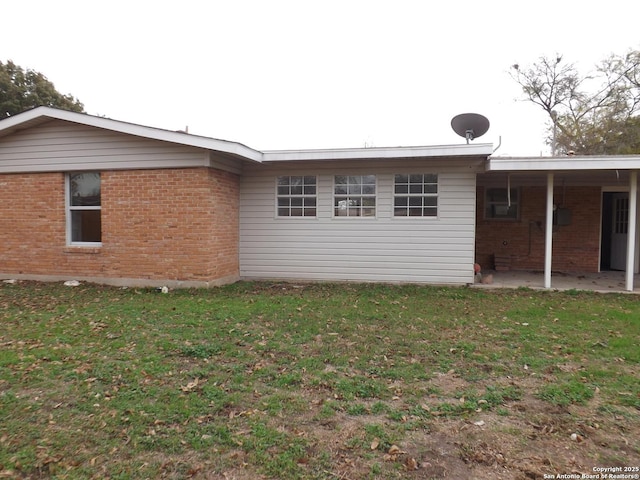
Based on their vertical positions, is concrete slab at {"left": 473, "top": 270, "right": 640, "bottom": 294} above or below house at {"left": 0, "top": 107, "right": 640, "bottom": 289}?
below

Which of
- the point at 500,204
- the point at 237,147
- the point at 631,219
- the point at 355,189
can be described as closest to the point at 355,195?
the point at 355,189

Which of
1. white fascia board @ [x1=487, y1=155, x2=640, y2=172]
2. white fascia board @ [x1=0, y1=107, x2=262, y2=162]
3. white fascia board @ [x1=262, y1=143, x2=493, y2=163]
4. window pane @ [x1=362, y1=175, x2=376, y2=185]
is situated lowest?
window pane @ [x1=362, y1=175, x2=376, y2=185]

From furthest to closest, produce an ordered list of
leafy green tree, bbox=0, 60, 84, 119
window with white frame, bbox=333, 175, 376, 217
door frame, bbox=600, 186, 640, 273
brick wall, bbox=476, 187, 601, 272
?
leafy green tree, bbox=0, 60, 84, 119 → door frame, bbox=600, 186, 640, 273 → brick wall, bbox=476, 187, 601, 272 → window with white frame, bbox=333, 175, 376, 217

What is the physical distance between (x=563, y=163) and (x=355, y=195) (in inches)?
166

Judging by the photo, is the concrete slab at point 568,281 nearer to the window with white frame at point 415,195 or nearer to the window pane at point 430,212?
the window pane at point 430,212

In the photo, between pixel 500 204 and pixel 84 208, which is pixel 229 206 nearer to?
pixel 84 208

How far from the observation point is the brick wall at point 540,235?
1073 centimetres

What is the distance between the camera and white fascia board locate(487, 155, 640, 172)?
7.39 metres

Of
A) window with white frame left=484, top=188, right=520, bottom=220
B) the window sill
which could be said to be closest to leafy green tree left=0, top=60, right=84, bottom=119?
the window sill

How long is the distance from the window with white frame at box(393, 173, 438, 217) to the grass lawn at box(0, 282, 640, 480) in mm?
3028

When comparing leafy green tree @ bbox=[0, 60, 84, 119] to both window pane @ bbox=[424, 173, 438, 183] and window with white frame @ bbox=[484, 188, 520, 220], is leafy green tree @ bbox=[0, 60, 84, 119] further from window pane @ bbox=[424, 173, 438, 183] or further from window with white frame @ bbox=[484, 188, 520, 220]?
window with white frame @ bbox=[484, 188, 520, 220]

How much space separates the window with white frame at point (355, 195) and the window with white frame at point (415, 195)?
1.78ft

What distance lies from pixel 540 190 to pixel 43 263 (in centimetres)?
1283

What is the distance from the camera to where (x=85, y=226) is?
8.94 m
